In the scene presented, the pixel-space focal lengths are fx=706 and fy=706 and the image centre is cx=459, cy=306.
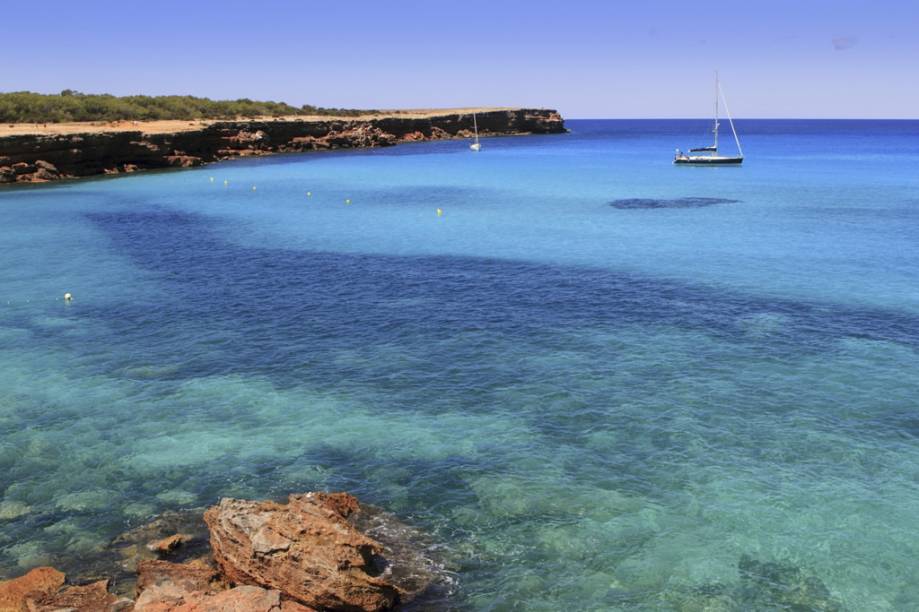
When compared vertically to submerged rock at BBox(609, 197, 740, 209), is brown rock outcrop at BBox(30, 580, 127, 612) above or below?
below

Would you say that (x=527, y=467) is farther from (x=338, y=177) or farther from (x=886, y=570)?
(x=338, y=177)

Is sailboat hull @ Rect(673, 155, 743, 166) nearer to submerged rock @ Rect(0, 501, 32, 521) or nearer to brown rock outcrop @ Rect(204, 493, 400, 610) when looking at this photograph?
→ brown rock outcrop @ Rect(204, 493, 400, 610)

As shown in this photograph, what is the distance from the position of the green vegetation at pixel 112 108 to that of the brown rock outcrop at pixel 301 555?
379 feet

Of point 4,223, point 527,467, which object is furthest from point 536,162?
point 527,467

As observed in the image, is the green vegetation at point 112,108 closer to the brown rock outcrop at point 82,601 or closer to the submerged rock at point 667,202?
the submerged rock at point 667,202

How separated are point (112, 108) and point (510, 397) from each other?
128 meters

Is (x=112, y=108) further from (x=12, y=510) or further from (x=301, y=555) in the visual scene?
(x=301, y=555)

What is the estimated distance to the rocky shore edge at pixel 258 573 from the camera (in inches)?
514

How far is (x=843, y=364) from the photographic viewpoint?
26.0 m

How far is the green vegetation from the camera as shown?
110750mm

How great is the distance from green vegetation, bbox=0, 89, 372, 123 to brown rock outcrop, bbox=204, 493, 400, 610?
115578 millimetres

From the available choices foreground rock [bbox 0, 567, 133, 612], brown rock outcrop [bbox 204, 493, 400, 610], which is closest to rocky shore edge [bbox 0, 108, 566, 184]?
foreground rock [bbox 0, 567, 133, 612]

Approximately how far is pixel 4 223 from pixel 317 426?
5027 centimetres

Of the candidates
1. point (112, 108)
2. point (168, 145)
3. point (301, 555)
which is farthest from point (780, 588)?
point (112, 108)
